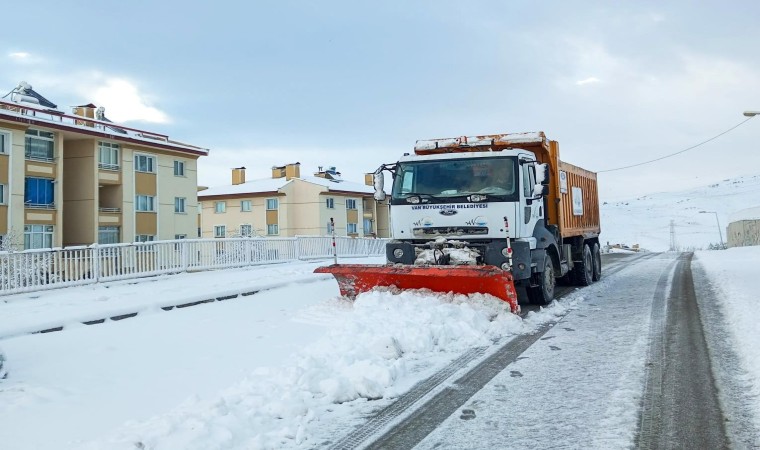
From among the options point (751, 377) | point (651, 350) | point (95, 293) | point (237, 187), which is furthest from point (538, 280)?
point (237, 187)

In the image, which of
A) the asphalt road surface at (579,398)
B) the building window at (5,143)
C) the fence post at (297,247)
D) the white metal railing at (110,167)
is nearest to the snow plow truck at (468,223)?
the asphalt road surface at (579,398)

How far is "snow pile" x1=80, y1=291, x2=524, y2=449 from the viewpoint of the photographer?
3.95 meters

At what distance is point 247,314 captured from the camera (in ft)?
31.5

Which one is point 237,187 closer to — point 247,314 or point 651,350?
point 247,314

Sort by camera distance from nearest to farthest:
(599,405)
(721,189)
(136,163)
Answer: (599,405) → (136,163) → (721,189)

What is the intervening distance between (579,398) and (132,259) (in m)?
12.9

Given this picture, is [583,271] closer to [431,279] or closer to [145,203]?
[431,279]

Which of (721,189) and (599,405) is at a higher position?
(721,189)

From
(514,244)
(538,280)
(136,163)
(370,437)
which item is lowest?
(370,437)

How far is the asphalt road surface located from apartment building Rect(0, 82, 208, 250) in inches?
977

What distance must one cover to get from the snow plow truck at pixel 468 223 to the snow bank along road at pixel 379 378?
17.4 inches

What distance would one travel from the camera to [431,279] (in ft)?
29.1

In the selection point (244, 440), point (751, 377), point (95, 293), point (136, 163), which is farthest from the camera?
point (136, 163)

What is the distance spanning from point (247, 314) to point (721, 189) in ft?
628
